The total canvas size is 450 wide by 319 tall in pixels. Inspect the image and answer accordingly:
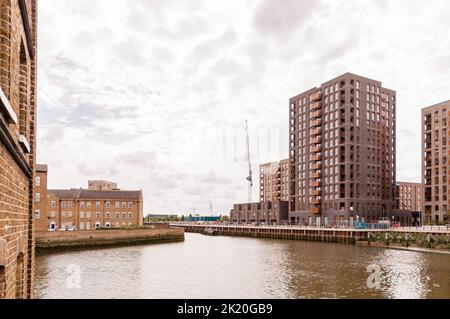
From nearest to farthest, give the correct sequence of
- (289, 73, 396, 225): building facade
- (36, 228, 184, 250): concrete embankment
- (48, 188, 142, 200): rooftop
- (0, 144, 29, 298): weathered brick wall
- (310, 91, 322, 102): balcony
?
(0, 144, 29, 298): weathered brick wall → (36, 228, 184, 250): concrete embankment → (48, 188, 142, 200): rooftop → (289, 73, 396, 225): building facade → (310, 91, 322, 102): balcony

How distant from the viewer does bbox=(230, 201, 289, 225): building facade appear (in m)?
150

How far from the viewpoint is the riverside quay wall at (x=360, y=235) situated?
7450 cm

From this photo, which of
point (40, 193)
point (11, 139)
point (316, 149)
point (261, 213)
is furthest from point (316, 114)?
Answer: point (11, 139)

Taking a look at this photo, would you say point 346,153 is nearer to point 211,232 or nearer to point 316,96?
point 316,96

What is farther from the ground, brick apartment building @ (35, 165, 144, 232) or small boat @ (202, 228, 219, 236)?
brick apartment building @ (35, 165, 144, 232)

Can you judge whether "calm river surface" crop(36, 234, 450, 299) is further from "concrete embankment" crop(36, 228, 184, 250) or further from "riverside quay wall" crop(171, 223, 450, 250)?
"riverside quay wall" crop(171, 223, 450, 250)

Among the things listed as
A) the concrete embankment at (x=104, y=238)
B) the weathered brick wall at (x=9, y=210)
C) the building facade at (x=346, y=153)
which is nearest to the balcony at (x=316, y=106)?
the building facade at (x=346, y=153)

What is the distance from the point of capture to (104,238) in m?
A: 76.9

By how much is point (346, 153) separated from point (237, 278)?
92599mm

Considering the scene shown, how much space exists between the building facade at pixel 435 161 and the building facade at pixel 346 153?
1010 cm

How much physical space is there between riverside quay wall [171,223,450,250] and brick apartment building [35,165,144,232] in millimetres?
40270

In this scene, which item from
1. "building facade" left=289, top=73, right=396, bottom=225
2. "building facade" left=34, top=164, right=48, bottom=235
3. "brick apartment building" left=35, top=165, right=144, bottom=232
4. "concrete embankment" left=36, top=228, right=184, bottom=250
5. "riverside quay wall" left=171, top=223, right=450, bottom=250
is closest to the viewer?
"concrete embankment" left=36, top=228, right=184, bottom=250

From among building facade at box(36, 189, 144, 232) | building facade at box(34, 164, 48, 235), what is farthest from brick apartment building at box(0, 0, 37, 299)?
building facade at box(36, 189, 144, 232)
